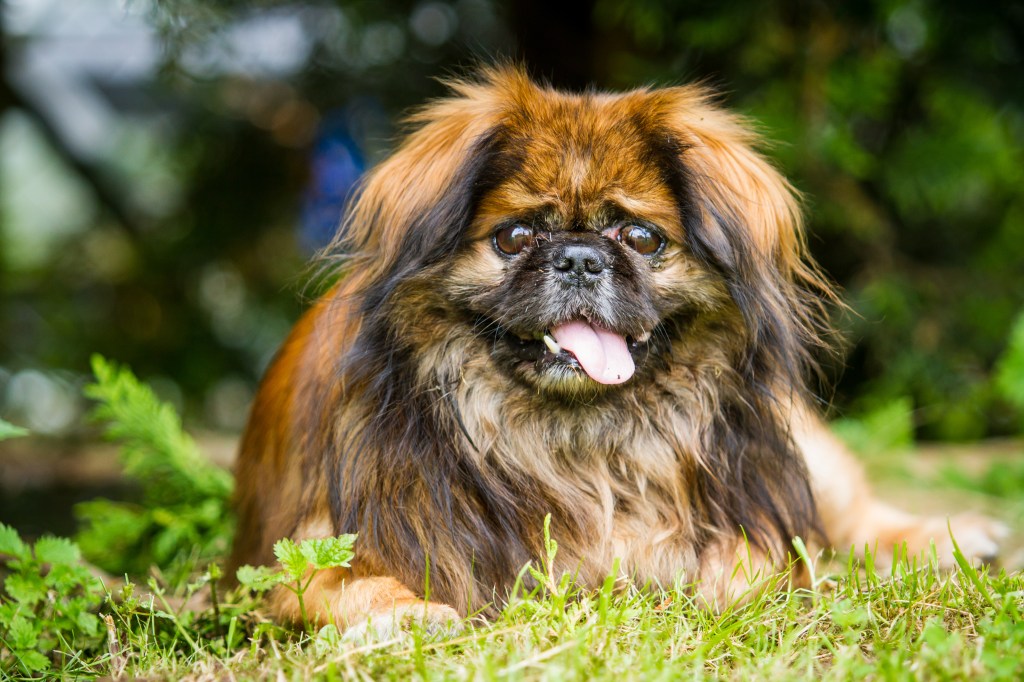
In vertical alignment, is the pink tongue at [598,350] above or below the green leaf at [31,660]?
above

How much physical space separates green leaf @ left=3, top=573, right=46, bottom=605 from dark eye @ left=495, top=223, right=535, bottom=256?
1365 mm

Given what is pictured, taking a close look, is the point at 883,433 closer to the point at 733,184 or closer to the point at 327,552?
the point at 733,184

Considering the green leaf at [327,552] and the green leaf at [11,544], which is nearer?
the green leaf at [327,552]

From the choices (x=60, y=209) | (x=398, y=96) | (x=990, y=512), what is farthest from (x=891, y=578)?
(x=60, y=209)

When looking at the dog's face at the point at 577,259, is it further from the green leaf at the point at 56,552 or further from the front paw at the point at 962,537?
the front paw at the point at 962,537

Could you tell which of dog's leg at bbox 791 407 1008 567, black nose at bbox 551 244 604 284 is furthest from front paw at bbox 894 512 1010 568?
black nose at bbox 551 244 604 284

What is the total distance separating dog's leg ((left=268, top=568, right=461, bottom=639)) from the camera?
2178 millimetres

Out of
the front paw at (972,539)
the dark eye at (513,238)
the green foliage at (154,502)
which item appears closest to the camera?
the dark eye at (513,238)

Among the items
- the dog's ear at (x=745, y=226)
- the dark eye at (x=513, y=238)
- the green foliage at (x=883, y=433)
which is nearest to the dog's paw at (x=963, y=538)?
the dog's ear at (x=745, y=226)

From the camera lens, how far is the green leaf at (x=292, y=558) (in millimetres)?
2174

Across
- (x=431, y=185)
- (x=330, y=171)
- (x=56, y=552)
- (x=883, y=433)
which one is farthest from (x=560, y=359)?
(x=330, y=171)

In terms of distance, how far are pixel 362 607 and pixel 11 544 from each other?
0.86 meters

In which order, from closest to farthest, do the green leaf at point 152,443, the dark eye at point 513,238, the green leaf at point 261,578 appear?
the green leaf at point 261,578 < the dark eye at point 513,238 < the green leaf at point 152,443

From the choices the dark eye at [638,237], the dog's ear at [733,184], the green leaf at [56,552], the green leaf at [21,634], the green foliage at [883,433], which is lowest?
the green leaf at [21,634]
